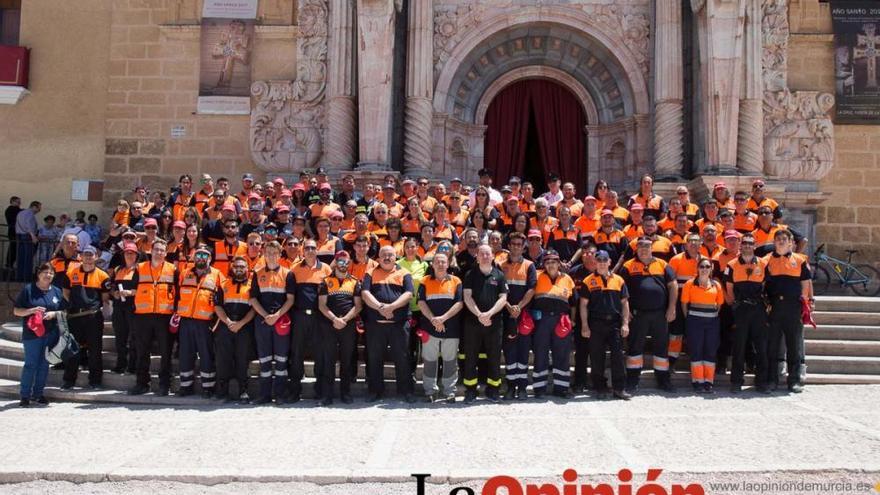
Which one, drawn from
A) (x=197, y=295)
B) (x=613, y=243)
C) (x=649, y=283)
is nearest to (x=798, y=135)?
(x=613, y=243)

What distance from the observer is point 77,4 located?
559 inches

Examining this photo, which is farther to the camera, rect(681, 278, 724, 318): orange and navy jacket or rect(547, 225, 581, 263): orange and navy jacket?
rect(547, 225, 581, 263): orange and navy jacket

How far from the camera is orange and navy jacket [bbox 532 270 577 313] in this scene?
7.89 m

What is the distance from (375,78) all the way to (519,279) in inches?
242

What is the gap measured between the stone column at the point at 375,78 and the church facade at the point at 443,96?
0.04 meters

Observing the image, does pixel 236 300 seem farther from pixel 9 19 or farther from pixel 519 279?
pixel 9 19

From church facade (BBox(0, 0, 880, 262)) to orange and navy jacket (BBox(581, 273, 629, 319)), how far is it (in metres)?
4.98

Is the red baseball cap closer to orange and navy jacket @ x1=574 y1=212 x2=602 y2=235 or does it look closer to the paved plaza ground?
the paved plaza ground

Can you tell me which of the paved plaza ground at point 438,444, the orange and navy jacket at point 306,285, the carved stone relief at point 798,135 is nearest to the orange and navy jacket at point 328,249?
the orange and navy jacket at point 306,285

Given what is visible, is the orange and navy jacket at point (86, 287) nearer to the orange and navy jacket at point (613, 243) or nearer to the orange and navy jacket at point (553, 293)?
the orange and navy jacket at point (553, 293)

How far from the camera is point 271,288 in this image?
780cm

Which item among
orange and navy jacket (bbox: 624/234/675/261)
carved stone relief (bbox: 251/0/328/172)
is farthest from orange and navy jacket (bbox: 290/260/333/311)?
carved stone relief (bbox: 251/0/328/172)

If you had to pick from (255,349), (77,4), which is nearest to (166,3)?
(77,4)

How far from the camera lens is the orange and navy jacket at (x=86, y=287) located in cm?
835
